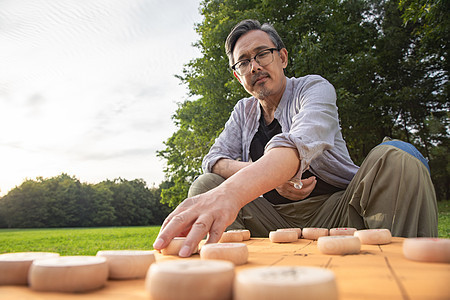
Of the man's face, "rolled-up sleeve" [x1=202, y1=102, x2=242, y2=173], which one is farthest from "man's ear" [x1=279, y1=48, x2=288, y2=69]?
"rolled-up sleeve" [x1=202, y1=102, x2=242, y2=173]

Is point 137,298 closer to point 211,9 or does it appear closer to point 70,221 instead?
point 211,9

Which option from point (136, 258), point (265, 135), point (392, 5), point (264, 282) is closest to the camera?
point (264, 282)

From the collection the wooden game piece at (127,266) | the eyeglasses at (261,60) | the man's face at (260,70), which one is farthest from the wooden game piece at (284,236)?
the eyeglasses at (261,60)

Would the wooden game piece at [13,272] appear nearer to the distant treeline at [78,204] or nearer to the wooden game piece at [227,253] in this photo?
the wooden game piece at [227,253]

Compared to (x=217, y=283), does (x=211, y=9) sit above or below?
above

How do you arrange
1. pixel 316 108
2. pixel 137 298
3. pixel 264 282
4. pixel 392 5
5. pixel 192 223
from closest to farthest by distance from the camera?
1. pixel 264 282
2. pixel 137 298
3. pixel 192 223
4. pixel 316 108
5. pixel 392 5

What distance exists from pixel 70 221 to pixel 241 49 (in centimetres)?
3455

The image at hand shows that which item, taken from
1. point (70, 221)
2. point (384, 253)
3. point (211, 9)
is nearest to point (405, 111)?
point (211, 9)

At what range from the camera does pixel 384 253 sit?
4.18ft

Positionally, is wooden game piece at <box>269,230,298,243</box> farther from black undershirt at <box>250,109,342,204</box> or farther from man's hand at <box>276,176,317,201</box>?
black undershirt at <box>250,109,342,204</box>

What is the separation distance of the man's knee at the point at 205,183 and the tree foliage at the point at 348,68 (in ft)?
25.2

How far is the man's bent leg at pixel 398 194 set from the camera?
207 centimetres

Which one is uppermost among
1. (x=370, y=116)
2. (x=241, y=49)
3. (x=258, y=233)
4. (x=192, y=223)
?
(x=370, y=116)

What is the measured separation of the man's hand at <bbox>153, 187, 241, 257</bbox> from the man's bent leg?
117cm
